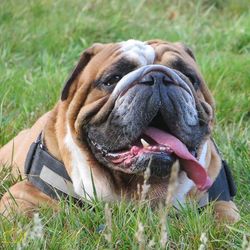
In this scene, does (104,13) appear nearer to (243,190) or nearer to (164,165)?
(243,190)

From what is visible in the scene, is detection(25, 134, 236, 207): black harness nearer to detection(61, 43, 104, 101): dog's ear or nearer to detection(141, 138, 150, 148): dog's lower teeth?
detection(61, 43, 104, 101): dog's ear

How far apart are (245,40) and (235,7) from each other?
161 cm

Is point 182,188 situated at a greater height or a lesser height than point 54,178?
lesser

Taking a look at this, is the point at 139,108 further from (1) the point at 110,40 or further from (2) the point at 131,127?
(1) the point at 110,40

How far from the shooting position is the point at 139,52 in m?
3.55

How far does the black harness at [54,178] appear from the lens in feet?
11.6

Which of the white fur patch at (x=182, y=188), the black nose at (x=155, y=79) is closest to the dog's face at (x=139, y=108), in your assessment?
the black nose at (x=155, y=79)

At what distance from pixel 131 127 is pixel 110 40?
3.43 m

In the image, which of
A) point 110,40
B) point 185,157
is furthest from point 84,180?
point 110,40

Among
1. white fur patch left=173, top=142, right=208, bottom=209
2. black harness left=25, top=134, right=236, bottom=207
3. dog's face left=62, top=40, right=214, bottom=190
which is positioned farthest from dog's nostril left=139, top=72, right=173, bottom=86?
black harness left=25, top=134, right=236, bottom=207

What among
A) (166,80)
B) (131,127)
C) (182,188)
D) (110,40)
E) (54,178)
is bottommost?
(110,40)

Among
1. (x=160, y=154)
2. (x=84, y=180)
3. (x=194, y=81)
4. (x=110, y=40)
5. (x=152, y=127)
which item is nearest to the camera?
(x=160, y=154)

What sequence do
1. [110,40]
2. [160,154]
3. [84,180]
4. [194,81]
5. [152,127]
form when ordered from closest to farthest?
1. [160,154]
2. [152,127]
3. [84,180]
4. [194,81]
5. [110,40]

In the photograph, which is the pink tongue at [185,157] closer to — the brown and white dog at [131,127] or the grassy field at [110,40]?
the brown and white dog at [131,127]
